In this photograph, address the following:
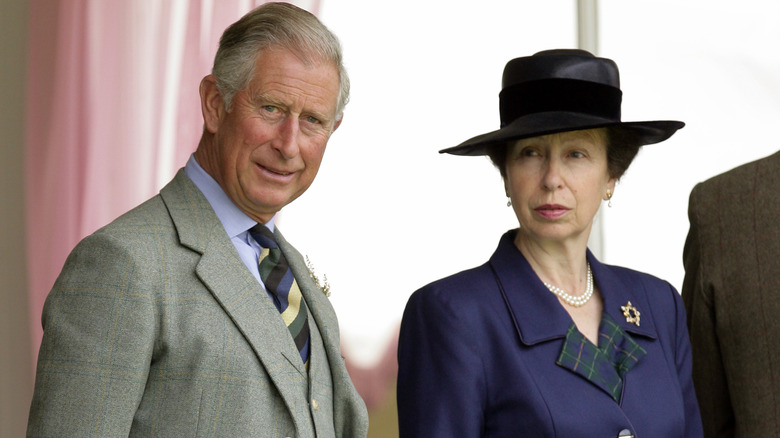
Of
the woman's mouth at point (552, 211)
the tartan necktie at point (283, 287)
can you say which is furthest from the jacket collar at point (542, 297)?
the tartan necktie at point (283, 287)

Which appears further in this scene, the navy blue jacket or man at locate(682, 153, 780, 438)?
man at locate(682, 153, 780, 438)

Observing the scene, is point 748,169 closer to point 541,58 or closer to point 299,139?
point 541,58

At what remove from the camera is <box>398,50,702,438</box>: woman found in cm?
203

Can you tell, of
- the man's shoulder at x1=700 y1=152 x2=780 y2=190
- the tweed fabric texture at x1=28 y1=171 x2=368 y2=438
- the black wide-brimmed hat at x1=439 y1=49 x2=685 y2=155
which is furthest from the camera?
the man's shoulder at x1=700 y1=152 x2=780 y2=190

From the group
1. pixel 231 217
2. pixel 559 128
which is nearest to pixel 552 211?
pixel 559 128

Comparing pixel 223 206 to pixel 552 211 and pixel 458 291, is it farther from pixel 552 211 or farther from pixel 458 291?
pixel 552 211

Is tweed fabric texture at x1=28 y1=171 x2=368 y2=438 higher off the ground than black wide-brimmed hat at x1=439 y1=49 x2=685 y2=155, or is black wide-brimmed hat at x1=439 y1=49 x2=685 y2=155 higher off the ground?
black wide-brimmed hat at x1=439 y1=49 x2=685 y2=155

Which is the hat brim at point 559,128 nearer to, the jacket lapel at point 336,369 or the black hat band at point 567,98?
the black hat band at point 567,98

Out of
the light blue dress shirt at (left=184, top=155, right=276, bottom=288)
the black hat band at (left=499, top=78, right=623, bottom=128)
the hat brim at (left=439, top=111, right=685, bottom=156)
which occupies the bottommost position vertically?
the light blue dress shirt at (left=184, top=155, right=276, bottom=288)

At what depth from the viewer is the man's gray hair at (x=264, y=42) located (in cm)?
198

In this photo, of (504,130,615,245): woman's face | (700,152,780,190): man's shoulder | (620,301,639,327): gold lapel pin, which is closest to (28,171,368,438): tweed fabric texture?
(504,130,615,245): woman's face

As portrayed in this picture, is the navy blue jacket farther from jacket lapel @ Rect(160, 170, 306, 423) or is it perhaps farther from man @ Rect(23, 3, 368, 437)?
jacket lapel @ Rect(160, 170, 306, 423)

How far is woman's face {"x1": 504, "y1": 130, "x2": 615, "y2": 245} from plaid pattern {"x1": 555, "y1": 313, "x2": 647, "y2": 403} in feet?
0.74

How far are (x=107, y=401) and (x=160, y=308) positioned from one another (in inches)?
7.4
